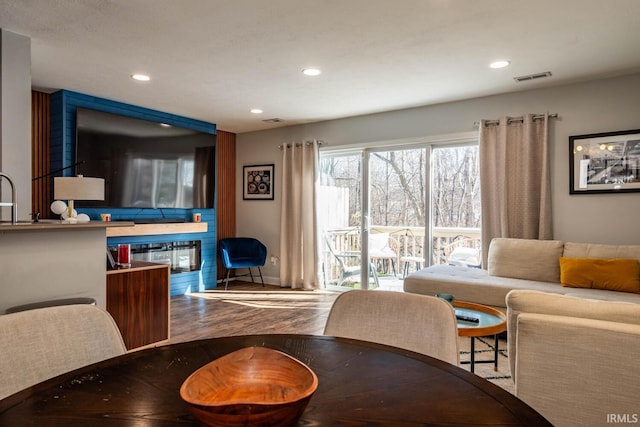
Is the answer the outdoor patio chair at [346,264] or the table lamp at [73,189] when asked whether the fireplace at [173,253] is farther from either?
the table lamp at [73,189]

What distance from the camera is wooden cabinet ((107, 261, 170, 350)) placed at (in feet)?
10.2

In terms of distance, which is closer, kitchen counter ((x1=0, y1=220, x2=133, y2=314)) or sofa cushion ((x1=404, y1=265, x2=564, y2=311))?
kitchen counter ((x1=0, y1=220, x2=133, y2=314))

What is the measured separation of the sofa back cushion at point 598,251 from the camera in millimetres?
3484

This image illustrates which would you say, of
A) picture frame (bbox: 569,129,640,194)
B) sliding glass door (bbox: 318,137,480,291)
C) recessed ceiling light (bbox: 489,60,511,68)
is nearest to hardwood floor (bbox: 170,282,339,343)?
sliding glass door (bbox: 318,137,480,291)

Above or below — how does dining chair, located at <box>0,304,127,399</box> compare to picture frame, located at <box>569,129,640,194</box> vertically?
below

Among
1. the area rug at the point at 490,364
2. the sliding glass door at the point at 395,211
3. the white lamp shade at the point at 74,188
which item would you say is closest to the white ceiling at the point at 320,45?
the sliding glass door at the point at 395,211

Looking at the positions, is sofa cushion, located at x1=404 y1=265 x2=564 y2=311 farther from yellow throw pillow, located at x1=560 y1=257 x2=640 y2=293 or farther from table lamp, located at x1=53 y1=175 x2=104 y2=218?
table lamp, located at x1=53 y1=175 x2=104 y2=218

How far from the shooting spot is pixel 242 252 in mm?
6254

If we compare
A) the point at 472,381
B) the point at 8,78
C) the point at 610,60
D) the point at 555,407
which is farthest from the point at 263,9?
the point at 610,60

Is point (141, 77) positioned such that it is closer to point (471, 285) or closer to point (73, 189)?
point (73, 189)

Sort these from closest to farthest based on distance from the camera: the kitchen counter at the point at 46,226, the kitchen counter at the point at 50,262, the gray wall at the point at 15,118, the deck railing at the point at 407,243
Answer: the kitchen counter at the point at 46,226, the kitchen counter at the point at 50,262, the gray wall at the point at 15,118, the deck railing at the point at 407,243

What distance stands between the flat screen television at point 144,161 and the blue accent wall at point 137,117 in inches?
4.5

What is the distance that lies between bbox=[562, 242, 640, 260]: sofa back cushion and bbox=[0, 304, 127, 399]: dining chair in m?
3.84

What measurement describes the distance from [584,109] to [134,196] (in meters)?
5.02
